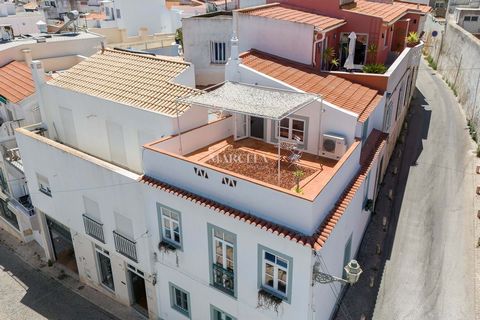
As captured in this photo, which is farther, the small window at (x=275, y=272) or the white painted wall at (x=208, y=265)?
the small window at (x=275, y=272)

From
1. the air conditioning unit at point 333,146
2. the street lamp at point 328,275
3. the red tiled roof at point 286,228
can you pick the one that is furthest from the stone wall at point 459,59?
the street lamp at point 328,275

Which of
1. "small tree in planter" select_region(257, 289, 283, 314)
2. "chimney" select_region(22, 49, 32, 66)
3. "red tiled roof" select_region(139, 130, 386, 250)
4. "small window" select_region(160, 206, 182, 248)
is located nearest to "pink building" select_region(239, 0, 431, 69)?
"red tiled roof" select_region(139, 130, 386, 250)

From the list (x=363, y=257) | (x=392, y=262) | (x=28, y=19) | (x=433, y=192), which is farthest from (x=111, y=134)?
(x=28, y=19)

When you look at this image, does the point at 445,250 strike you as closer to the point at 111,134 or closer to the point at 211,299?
the point at 211,299

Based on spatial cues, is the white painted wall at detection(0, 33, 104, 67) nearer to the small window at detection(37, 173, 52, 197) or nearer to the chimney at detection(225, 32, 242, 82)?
the small window at detection(37, 173, 52, 197)

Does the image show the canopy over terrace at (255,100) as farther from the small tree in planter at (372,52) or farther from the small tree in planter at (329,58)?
the small tree in planter at (372,52)

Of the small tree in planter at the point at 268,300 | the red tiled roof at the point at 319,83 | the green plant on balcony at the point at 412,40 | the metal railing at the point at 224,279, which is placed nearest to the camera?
the small tree in planter at the point at 268,300
